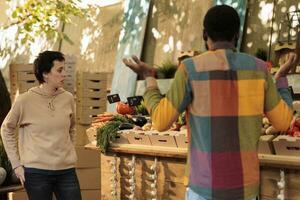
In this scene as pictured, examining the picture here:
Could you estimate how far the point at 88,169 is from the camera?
198 inches

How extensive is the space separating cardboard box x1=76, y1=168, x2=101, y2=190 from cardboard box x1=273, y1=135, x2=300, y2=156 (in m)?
2.64

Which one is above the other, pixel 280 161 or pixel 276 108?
pixel 276 108

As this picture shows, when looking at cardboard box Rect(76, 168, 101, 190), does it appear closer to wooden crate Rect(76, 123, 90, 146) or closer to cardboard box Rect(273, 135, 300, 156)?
wooden crate Rect(76, 123, 90, 146)

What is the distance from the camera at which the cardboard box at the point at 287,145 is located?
271cm

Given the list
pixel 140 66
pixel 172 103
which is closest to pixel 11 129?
pixel 140 66

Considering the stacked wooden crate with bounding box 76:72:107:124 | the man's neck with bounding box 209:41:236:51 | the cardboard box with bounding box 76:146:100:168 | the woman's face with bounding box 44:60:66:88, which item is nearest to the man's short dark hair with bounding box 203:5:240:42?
the man's neck with bounding box 209:41:236:51

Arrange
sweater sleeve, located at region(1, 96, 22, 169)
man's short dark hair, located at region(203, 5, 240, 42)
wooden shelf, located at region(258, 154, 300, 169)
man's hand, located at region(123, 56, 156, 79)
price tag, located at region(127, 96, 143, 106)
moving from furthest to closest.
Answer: price tag, located at region(127, 96, 143, 106) < sweater sleeve, located at region(1, 96, 22, 169) < wooden shelf, located at region(258, 154, 300, 169) < man's hand, located at region(123, 56, 156, 79) < man's short dark hair, located at region(203, 5, 240, 42)

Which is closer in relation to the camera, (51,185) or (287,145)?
(287,145)

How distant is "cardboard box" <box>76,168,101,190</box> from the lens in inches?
198

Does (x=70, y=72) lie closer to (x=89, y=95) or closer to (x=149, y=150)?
(x=89, y=95)

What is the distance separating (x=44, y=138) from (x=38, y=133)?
0.05 metres

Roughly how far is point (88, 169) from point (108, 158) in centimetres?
132

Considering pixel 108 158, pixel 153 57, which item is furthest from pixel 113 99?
pixel 153 57

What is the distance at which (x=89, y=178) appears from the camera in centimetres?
506
